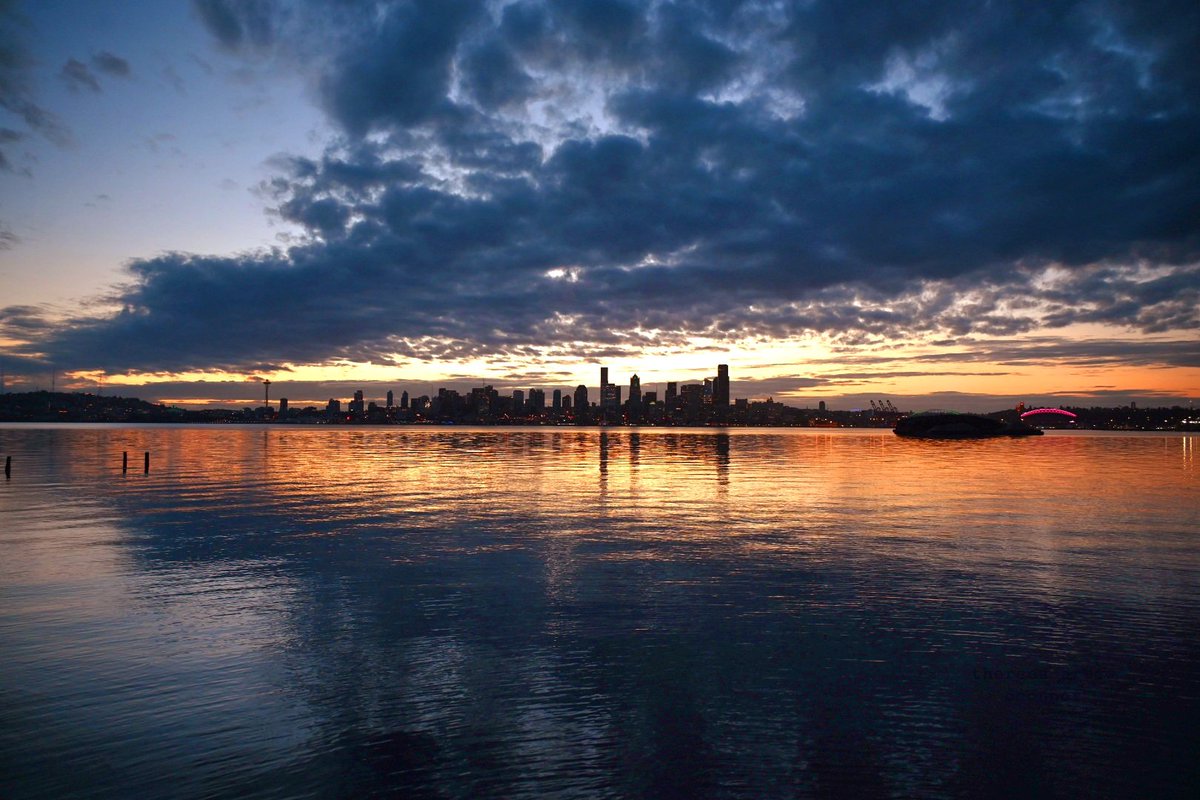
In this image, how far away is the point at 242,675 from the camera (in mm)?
14172

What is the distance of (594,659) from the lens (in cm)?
1517

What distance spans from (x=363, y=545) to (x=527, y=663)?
15998 millimetres

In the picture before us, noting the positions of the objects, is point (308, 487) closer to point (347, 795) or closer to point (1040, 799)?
point (347, 795)

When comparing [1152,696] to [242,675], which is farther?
[242,675]

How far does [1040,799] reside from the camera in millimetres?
9781

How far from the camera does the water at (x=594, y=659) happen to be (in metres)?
10.5

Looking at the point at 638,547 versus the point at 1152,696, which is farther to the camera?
the point at 638,547

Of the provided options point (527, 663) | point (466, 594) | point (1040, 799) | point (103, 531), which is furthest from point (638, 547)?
point (103, 531)

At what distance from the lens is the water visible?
10.5 m

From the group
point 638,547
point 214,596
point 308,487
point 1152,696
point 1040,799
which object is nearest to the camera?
point 1040,799

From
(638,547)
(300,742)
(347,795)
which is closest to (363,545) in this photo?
(638,547)

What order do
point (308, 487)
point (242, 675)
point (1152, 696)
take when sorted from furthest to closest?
point (308, 487), point (242, 675), point (1152, 696)

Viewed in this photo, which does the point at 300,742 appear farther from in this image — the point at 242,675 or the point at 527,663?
the point at 527,663

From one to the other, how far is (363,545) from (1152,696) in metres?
25.0
